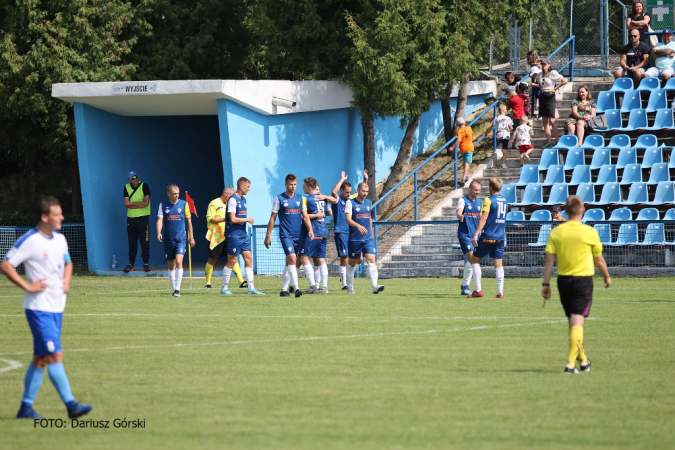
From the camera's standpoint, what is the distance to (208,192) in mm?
31609

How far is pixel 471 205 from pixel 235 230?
14.6 ft

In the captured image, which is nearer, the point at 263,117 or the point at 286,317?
the point at 286,317

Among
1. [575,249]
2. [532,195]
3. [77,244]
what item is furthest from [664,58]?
[575,249]

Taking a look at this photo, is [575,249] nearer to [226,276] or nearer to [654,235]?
[226,276]

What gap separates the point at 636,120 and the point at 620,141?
139cm

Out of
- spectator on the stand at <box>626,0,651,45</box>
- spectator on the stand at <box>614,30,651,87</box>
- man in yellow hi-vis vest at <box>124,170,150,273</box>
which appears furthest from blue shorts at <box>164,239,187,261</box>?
spectator on the stand at <box>626,0,651,45</box>

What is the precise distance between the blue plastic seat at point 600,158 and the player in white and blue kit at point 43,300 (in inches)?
759

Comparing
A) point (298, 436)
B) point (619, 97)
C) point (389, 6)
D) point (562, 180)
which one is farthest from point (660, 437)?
point (619, 97)

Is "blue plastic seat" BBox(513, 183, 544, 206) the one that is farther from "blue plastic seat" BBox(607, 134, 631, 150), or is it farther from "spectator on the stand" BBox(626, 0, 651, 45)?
"spectator on the stand" BBox(626, 0, 651, 45)

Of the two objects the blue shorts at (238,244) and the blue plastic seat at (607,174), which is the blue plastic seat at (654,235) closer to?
the blue plastic seat at (607,174)

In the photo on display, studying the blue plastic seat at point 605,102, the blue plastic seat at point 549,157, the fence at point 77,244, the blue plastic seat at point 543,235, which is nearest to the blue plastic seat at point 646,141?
the blue plastic seat at point 549,157

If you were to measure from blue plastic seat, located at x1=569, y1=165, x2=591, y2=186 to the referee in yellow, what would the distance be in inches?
610

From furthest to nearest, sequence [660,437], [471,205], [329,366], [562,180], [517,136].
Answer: [517,136] < [562,180] < [471,205] < [329,366] < [660,437]

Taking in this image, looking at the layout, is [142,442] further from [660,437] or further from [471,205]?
[471,205]
